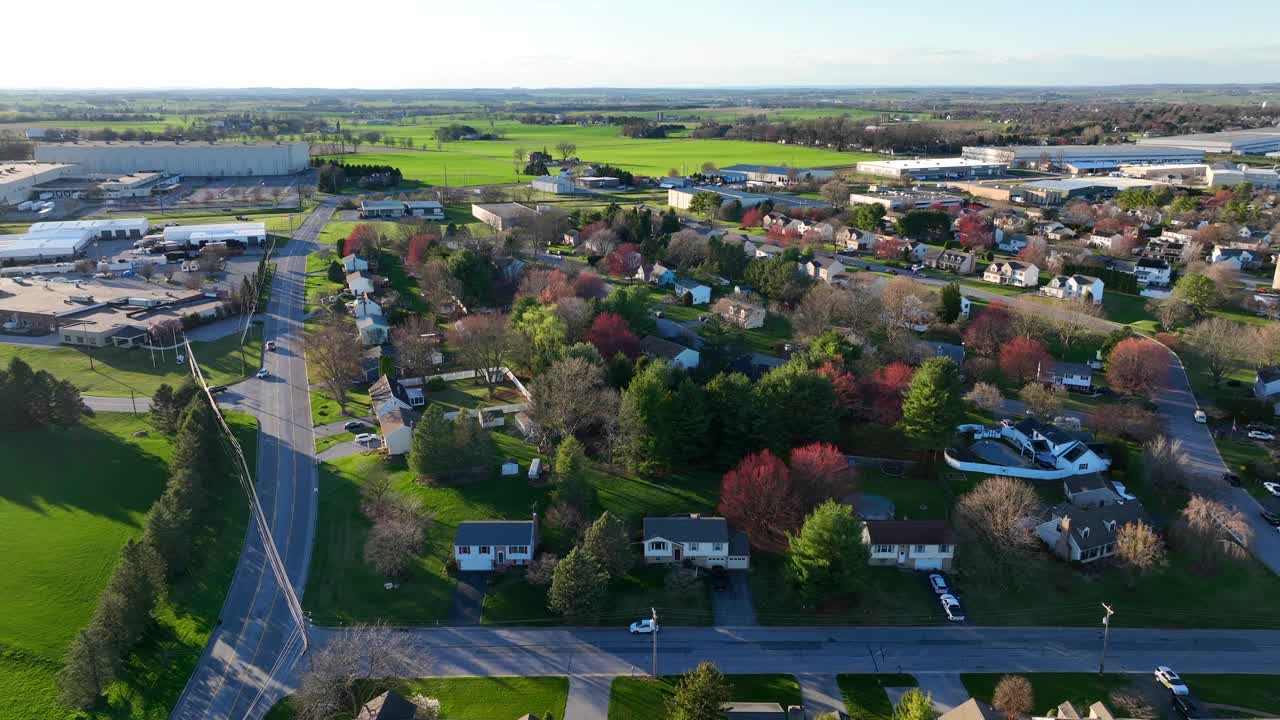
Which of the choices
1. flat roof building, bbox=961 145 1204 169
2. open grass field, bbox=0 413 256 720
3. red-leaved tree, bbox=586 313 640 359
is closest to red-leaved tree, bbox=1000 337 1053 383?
red-leaved tree, bbox=586 313 640 359

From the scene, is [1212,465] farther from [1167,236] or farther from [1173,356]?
[1167,236]

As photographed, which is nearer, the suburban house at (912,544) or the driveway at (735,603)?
the driveway at (735,603)

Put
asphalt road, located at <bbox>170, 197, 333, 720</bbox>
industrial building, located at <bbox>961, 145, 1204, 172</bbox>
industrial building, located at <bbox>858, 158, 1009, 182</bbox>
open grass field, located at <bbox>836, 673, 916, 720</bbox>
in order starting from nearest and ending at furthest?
1. open grass field, located at <bbox>836, 673, 916, 720</bbox>
2. asphalt road, located at <bbox>170, 197, 333, 720</bbox>
3. industrial building, located at <bbox>858, 158, 1009, 182</bbox>
4. industrial building, located at <bbox>961, 145, 1204, 172</bbox>

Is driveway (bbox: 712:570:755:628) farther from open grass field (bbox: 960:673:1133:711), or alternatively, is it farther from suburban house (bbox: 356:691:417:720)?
suburban house (bbox: 356:691:417:720)

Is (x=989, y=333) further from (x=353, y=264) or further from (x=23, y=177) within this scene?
(x=23, y=177)

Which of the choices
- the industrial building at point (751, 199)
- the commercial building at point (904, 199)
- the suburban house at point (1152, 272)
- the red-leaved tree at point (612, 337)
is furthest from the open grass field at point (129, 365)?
the commercial building at point (904, 199)

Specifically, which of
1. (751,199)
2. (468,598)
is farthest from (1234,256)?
(468,598)

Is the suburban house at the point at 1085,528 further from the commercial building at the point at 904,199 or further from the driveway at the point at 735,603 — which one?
the commercial building at the point at 904,199
